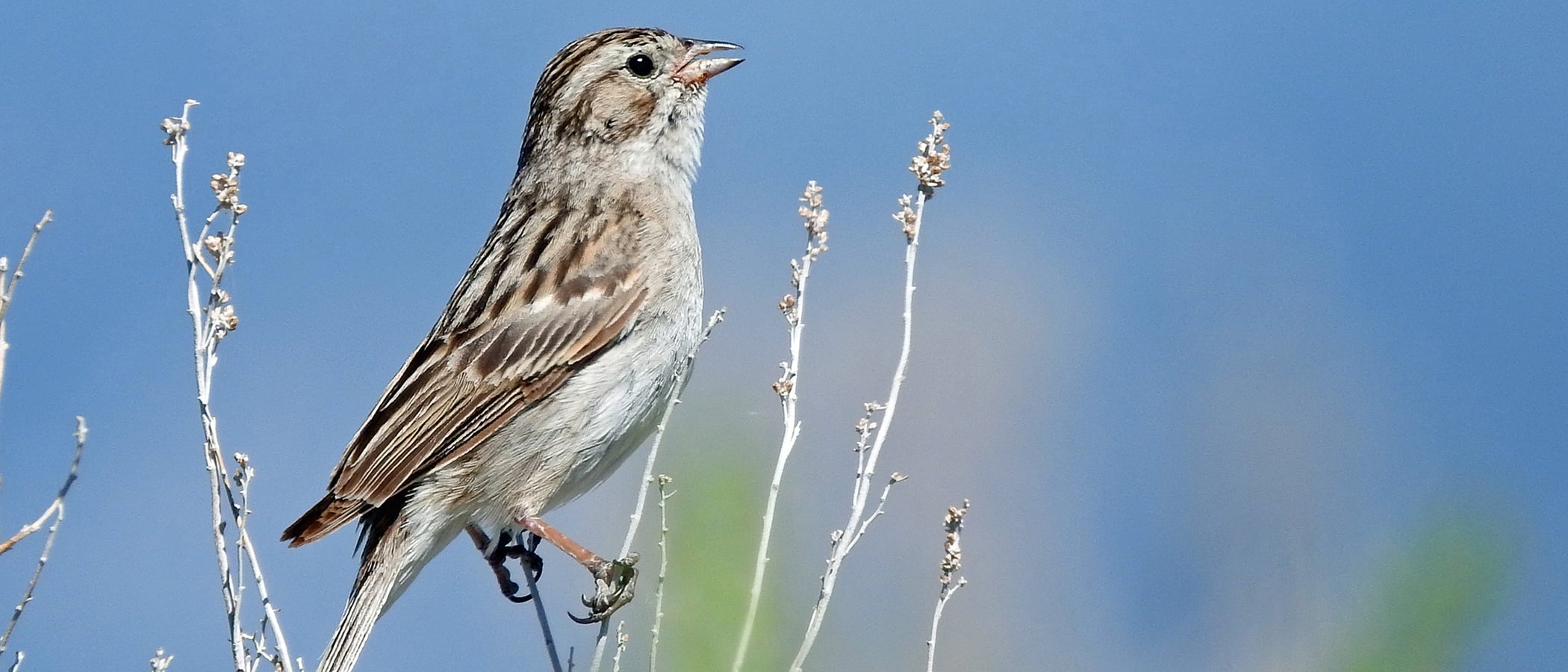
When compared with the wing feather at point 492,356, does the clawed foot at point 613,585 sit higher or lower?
lower

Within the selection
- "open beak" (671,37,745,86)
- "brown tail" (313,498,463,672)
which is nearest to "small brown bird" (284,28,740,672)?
"brown tail" (313,498,463,672)

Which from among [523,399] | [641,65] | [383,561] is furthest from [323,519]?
[641,65]

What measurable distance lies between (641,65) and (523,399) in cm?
146

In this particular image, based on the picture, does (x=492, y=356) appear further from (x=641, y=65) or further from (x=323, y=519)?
(x=641, y=65)

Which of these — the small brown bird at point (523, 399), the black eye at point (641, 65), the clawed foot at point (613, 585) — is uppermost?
the black eye at point (641, 65)

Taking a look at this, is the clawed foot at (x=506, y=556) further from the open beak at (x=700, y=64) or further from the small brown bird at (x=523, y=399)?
the open beak at (x=700, y=64)

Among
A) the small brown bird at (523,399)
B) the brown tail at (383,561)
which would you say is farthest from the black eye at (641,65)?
the brown tail at (383,561)

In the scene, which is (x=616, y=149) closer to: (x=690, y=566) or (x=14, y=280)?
(x=690, y=566)

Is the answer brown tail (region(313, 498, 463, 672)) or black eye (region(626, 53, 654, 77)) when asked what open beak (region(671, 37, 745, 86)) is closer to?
black eye (region(626, 53, 654, 77))

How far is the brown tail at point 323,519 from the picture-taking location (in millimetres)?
4500

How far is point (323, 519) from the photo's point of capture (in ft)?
14.9

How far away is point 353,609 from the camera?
460 centimetres

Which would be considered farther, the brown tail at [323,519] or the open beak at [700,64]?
the open beak at [700,64]

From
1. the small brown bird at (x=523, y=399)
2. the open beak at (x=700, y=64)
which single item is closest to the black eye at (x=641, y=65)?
the open beak at (x=700, y=64)
